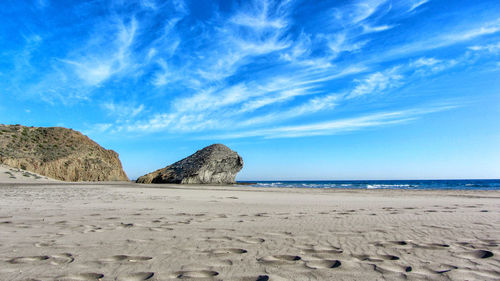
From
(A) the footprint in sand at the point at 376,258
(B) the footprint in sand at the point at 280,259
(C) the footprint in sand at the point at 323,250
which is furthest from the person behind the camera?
(C) the footprint in sand at the point at 323,250

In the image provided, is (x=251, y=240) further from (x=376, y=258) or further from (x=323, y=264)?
(x=376, y=258)

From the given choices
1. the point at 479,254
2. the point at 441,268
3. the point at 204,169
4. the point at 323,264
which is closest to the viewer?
the point at 441,268

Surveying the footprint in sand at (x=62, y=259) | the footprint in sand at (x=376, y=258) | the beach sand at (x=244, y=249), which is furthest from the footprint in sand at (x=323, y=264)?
the footprint in sand at (x=62, y=259)

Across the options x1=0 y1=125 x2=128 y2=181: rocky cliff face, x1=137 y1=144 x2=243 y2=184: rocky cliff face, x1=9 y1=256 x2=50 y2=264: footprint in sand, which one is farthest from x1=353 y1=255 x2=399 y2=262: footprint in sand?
x1=0 y1=125 x2=128 y2=181: rocky cliff face

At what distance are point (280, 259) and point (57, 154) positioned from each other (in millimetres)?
51667

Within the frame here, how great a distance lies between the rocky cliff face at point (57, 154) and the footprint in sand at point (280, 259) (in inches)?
1804

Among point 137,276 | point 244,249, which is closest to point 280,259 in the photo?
point 244,249

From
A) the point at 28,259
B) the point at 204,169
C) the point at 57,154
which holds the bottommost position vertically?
the point at 28,259

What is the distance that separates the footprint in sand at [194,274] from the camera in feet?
8.44

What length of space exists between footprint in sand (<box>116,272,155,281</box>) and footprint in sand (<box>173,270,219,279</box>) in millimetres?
236

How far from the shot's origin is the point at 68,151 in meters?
47.5

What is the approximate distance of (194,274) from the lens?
2631mm

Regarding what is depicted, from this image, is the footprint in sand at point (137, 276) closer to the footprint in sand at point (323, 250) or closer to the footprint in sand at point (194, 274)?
the footprint in sand at point (194, 274)

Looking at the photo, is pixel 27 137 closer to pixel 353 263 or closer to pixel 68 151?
pixel 68 151
